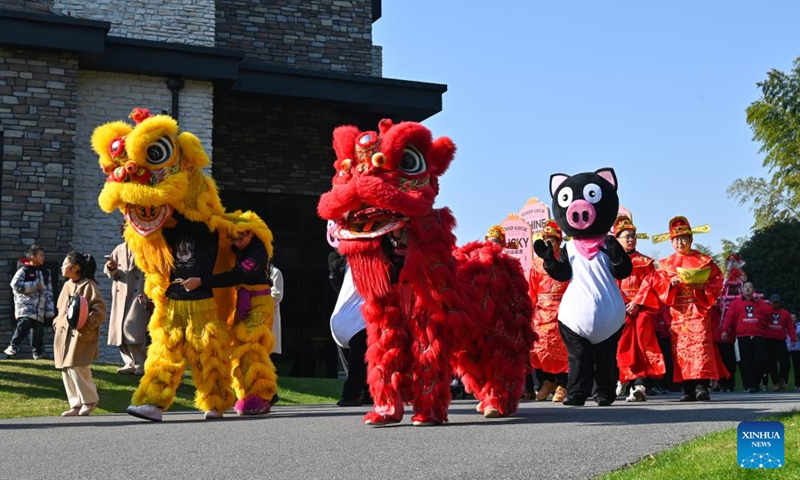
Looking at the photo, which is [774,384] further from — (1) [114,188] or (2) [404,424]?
(1) [114,188]

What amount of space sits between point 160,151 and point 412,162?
7.76 ft

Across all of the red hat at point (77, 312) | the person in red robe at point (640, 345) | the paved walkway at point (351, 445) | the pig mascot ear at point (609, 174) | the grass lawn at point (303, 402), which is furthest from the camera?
the person in red robe at point (640, 345)

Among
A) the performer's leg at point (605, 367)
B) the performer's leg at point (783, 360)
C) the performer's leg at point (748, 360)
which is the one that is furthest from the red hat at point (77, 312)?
the performer's leg at point (783, 360)

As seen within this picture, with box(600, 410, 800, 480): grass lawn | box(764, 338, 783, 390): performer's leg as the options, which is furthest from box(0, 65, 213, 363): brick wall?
box(600, 410, 800, 480): grass lawn

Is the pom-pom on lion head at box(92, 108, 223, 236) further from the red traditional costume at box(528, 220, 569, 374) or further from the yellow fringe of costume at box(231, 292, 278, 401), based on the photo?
the red traditional costume at box(528, 220, 569, 374)

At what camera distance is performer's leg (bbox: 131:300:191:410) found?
9.10m

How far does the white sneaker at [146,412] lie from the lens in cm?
901

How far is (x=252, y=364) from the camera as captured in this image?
32.3 ft

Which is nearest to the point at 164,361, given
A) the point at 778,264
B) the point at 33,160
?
the point at 33,160

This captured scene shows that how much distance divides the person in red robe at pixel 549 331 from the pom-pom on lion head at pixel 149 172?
4081 millimetres

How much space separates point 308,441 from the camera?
713 cm

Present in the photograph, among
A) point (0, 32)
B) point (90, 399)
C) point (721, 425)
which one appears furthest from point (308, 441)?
point (0, 32)

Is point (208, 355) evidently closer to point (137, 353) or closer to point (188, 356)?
point (188, 356)

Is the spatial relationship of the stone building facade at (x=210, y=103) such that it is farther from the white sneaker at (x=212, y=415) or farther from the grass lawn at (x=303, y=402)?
the white sneaker at (x=212, y=415)
